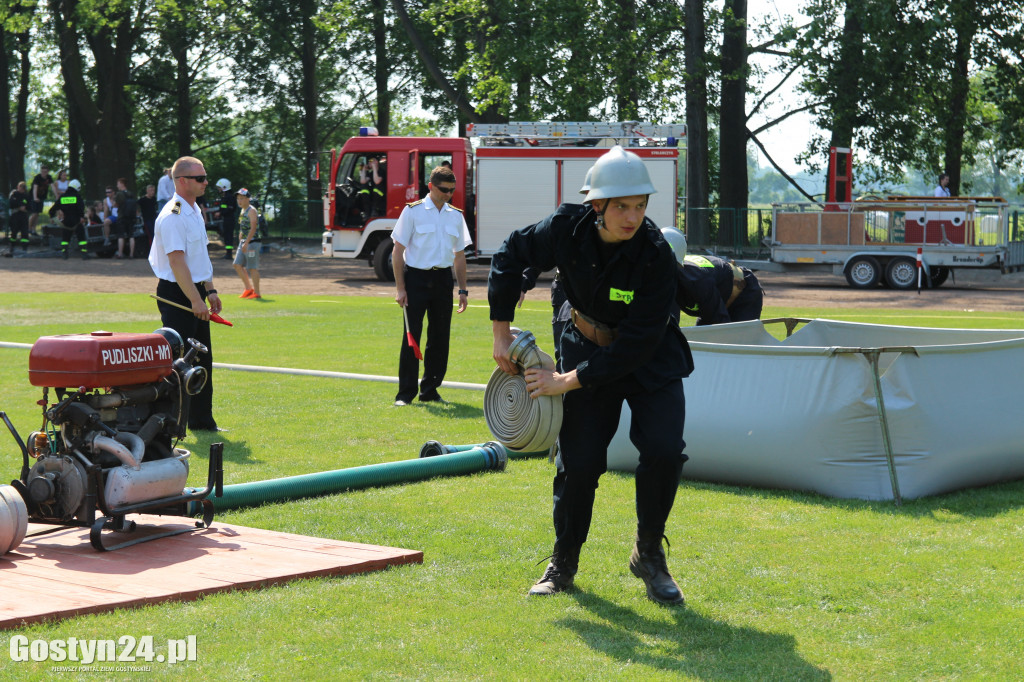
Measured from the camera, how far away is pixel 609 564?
17.3 ft

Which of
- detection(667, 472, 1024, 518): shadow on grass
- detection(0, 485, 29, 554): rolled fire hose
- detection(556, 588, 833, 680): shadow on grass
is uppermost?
detection(0, 485, 29, 554): rolled fire hose

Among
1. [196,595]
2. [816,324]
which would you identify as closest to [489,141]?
[816,324]

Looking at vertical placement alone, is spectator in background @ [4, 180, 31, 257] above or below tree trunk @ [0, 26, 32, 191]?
below

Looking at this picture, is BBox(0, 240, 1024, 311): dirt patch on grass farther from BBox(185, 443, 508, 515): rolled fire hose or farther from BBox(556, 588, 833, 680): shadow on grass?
BBox(556, 588, 833, 680): shadow on grass

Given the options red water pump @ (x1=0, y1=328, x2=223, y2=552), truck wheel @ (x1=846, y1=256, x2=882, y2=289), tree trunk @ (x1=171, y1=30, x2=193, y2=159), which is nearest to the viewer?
red water pump @ (x1=0, y1=328, x2=223, y2=552)

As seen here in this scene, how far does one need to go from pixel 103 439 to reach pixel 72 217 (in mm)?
30775

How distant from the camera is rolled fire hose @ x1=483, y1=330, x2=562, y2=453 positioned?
4.79 metres

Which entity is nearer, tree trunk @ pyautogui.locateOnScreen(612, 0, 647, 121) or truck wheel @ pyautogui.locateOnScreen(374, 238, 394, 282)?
truck wheel @ pyautogui.locateOnScreen(374, 238, 394, 282)

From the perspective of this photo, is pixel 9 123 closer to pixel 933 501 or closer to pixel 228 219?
pixel 228 219

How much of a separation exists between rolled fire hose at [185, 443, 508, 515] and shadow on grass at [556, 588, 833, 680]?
2.22 m

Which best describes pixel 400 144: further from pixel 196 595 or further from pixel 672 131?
pixel 196 595

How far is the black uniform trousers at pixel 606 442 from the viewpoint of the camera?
4.65m

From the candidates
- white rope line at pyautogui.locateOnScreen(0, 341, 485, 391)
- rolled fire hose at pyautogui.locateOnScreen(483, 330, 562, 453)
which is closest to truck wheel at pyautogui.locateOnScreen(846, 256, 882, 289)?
white rope line at pyautogui.locateOnScreen(0, 341, 485, 391)

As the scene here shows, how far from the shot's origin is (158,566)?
5.05 meters
